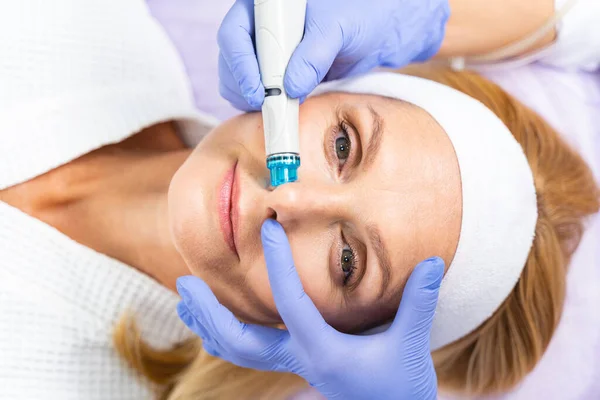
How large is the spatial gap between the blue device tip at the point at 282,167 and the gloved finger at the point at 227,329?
227 mm

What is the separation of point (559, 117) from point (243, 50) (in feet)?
3.25

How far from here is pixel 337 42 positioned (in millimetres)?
1071

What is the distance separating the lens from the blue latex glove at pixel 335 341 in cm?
97

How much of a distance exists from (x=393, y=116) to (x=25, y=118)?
0.73 metres

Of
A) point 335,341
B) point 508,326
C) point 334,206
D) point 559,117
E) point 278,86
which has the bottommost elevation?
point 508,326

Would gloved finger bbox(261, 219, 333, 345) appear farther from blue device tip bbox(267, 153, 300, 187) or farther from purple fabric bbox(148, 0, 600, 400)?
purple fabric bbox(148, 0, 600, 400)

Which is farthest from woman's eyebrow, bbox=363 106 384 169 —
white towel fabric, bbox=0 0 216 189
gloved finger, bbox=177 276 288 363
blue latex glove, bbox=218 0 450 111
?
white towel fabric, bbox=0 0 216 189

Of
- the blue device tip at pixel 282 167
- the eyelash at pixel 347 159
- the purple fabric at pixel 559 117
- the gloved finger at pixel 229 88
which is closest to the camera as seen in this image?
the blue device tip at pixel 282 167

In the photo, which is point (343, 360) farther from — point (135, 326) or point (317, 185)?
point (135, 326)

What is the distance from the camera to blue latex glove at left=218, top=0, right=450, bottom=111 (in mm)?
981

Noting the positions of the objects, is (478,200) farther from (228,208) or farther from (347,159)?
(228,208)

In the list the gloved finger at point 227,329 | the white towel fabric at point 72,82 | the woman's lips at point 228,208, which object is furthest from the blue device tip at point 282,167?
the white towel fabric at point 72,82

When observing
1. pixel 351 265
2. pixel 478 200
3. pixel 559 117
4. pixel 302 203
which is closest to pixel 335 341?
pixel 351 265

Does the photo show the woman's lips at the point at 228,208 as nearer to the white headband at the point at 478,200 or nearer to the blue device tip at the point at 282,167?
the blue device tip at the point at 282,167
